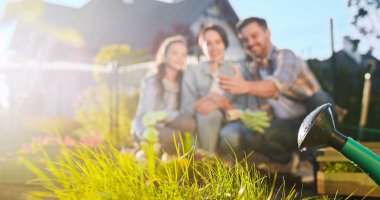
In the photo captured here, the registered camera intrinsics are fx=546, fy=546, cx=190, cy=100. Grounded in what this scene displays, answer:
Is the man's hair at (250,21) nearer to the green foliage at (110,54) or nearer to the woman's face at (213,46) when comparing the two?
the woman's face at (213,46)

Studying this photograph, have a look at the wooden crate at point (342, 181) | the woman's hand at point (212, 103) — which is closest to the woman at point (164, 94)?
the woman's hand at point (212, 103)

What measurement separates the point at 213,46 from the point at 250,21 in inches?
26.2

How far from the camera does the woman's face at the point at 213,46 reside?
312 inches

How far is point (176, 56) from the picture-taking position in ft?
27.1

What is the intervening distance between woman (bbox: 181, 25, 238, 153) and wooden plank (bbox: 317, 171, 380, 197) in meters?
3.72

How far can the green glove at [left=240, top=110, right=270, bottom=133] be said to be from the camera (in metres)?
7.54

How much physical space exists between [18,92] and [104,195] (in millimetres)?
8130

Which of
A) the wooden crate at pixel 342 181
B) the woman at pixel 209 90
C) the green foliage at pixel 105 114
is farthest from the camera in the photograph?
the green foliage at pixel 105 114

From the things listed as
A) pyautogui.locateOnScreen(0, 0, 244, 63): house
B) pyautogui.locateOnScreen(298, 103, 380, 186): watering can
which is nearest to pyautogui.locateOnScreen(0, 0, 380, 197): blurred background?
pyautogui.locateOnScreen(0, 0, 244, 63): house

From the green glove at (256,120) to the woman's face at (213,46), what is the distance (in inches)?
36.5

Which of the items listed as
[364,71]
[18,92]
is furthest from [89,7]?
[364,71]

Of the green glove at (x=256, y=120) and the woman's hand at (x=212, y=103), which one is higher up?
the woman's hand at (x=212, y=103)

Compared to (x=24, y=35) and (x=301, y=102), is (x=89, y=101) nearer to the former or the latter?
(x=24, y=35)

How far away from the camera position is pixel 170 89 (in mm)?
8266
